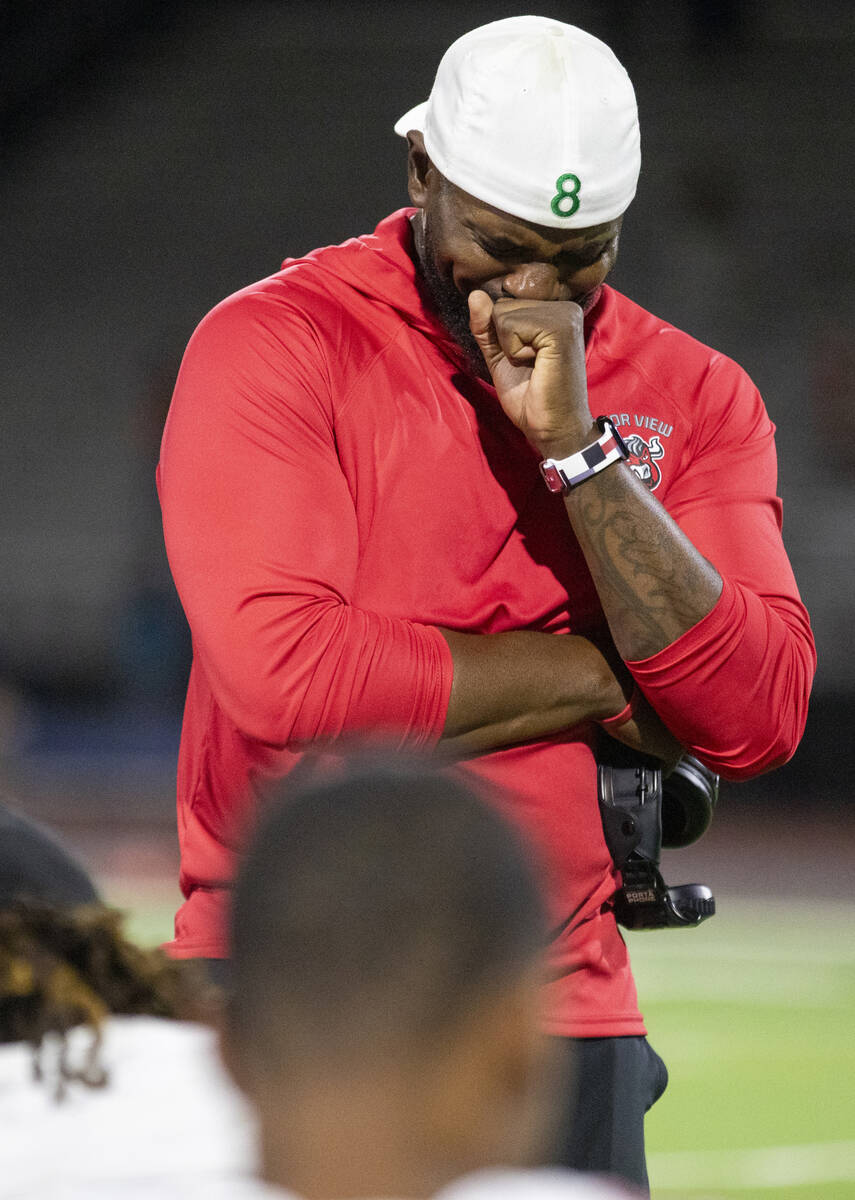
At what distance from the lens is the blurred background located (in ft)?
53.7

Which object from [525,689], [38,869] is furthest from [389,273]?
A: [38,869]

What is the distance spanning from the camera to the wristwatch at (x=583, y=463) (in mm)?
2447

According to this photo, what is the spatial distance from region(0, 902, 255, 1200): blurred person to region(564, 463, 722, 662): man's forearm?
30.8 inches

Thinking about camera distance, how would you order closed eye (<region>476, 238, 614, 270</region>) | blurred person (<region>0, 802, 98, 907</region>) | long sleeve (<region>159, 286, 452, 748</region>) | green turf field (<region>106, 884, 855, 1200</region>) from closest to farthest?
blurred person (<region>0, 802, 98, 907</region>)
long sleeve (<region>159, 286, 452, 748</region>)
closed eye (<region>476, 238, 614, 270</region>)
green turf field (<region>106, 884, 855, 1200</region>)

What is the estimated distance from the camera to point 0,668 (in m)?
16.2

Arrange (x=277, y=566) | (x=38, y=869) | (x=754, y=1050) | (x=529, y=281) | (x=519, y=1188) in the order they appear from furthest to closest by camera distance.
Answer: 1. (x=754, y=1050)
2. (x=529, y=281)
3. (x=277, y=566)
4. (x=38, y=869)
5. (x=519, y=1188)

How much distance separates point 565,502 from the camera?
2.48 m

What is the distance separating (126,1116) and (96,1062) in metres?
0.10

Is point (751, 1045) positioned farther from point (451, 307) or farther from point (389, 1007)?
point (389, 1007)

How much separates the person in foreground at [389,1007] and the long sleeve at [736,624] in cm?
93

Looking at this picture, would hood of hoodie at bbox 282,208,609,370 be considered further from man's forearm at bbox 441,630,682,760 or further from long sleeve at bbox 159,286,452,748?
man's forearm at bbox 441,630,682,760

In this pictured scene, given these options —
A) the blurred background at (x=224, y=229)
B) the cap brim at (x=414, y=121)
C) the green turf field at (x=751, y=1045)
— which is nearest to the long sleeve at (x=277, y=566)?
the cap brim at (x=414, y=121)

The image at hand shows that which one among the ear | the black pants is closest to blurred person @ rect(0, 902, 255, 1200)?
the black pants

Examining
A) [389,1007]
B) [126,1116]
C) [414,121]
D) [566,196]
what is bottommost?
[126,1116]
